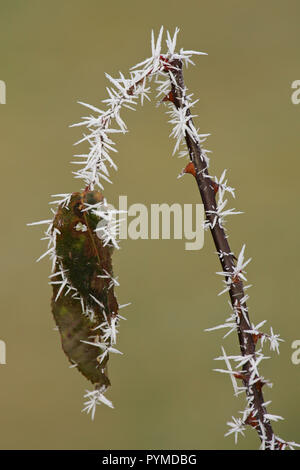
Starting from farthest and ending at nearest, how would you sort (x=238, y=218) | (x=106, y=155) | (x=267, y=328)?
(x=238, y=218), (x=267, y=328), (x=106, y=155)

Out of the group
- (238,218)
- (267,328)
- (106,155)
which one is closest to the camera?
(106,155)

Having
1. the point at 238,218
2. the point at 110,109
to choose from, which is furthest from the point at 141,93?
the point at 238,218

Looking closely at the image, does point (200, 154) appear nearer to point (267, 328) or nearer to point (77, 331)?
point (77, 331)

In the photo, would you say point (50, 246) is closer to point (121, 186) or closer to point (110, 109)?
point (110, 109)

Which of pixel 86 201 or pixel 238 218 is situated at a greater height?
pixel 238 218

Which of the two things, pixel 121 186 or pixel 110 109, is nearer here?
pixel 110 109

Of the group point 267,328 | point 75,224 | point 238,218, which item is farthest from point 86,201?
point 238,218

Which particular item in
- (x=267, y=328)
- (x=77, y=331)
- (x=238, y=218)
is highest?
(x=238, y=218)
